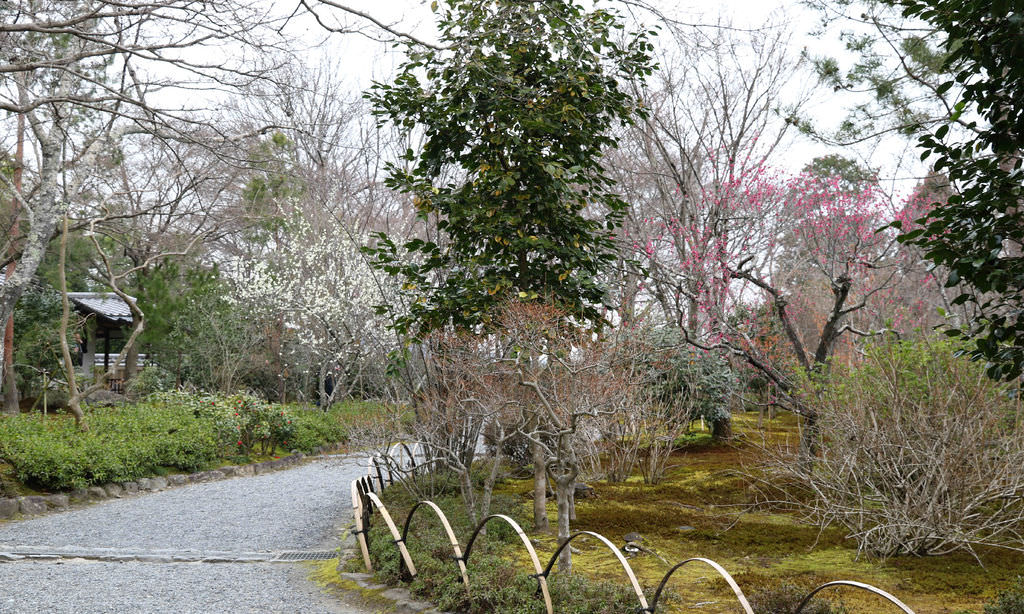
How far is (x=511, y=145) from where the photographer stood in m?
5.58

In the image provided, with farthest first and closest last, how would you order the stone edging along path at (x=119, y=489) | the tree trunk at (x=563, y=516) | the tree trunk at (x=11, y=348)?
the tree trunk at (x=11, y=348) < the stone edging along path at (x=119, y=489) < the tree trunk at (x=563, y=516)

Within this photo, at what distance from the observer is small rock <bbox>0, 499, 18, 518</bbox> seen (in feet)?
23.6

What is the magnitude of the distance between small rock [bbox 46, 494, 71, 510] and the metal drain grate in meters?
3.58

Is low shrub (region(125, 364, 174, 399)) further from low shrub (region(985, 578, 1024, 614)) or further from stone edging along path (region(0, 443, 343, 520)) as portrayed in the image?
low shrub (region(985, 578, 1024, 614))

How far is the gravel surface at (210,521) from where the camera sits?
6.35m

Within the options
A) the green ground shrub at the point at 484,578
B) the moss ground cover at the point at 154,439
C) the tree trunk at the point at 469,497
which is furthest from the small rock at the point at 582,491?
the moss ground cover at the point at 154,439

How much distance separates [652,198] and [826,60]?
21.0 ft

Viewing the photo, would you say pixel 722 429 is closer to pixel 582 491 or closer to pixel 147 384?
pixel 582 491

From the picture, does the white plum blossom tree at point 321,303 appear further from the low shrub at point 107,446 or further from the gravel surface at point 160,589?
the gravel surface at point 160,589

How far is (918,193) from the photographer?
12.2m

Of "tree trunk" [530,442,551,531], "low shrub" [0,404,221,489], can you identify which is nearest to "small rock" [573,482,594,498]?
"tree trunk" [530,442,551,531]

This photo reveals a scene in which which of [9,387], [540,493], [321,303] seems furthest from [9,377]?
[540,493]

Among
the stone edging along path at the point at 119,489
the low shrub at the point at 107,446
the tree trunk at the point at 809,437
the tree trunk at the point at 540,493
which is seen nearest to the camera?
the tree trunk at the point at 540,493

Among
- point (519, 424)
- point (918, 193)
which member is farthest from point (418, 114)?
point (918, 193)
